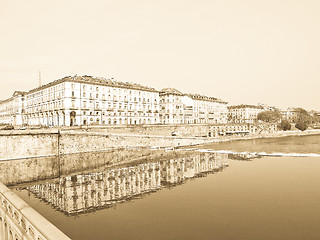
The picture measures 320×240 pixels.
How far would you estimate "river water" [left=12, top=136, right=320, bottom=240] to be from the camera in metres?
16.7

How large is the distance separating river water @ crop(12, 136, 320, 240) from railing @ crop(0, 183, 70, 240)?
7.48 meters

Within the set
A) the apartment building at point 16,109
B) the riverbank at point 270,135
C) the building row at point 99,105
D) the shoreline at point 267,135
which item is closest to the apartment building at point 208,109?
the building row at point 99,105

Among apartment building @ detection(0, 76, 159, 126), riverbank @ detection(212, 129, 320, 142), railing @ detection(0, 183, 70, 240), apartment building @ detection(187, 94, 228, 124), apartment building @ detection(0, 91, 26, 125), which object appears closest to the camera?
railing @ detection(0, 183, 70, 240)

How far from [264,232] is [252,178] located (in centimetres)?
1813

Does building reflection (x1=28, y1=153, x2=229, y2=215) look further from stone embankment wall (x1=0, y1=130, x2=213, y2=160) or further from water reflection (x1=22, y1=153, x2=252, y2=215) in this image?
stone embankment wall (x1=0, y1=130, x2=213, y2=160)

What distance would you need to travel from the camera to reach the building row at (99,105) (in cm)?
7400

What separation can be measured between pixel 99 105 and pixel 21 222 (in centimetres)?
7363

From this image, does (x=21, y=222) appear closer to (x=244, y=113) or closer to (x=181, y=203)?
(x=181, y=203)

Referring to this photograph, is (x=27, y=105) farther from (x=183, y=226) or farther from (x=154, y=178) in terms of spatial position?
(x=183, y=226)

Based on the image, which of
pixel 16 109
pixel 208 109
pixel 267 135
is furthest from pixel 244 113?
pixel 16 109

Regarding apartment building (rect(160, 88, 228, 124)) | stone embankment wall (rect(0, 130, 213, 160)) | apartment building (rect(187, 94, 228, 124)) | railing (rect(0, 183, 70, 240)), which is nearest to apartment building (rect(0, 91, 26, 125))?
apartment building (rect(160, 88, 228, 124))

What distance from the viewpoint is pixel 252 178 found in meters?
33.3

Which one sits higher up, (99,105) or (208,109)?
(208,109)

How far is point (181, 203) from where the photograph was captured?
74.0ft
